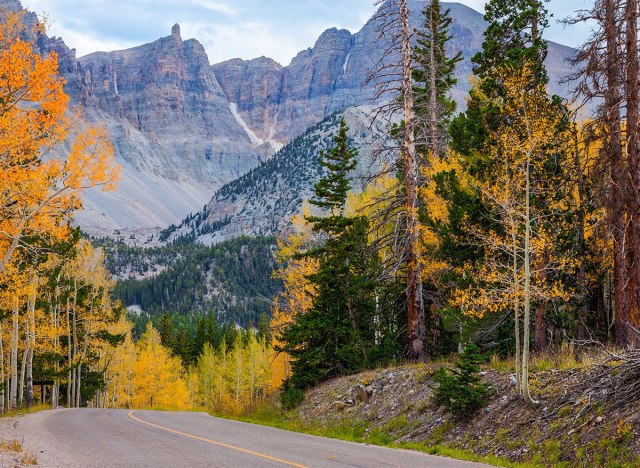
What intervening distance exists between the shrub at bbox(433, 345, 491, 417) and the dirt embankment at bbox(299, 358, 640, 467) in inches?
8.6

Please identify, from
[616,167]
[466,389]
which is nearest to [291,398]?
[466,389]

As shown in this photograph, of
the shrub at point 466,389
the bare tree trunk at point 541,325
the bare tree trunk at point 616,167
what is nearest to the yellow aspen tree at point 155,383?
the bare tree trunk at point 541,325

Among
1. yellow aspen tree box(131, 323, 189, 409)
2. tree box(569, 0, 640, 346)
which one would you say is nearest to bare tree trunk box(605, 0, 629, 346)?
tree box(569, 0, 640, 346)

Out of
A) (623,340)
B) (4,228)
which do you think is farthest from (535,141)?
(4,228)

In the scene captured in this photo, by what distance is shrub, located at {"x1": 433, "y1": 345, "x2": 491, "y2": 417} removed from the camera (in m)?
12.4

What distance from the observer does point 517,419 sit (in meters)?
11.2

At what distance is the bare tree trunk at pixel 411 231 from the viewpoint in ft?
59.9

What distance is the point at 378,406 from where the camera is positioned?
51.8ft

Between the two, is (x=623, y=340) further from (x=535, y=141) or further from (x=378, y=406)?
(x=378, y=406)

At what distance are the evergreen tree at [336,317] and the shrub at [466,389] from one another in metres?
8.56

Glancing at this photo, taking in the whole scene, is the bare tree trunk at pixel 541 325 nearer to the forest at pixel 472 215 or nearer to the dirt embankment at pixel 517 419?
the forest at pixel 472 215

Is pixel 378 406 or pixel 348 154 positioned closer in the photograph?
pixel 378 406

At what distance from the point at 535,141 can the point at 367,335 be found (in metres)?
12.6

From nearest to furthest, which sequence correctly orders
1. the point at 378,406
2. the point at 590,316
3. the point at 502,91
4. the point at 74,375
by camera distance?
the point at 378,406, the point at 590,316, the point at 502,91, the point at 74,375
